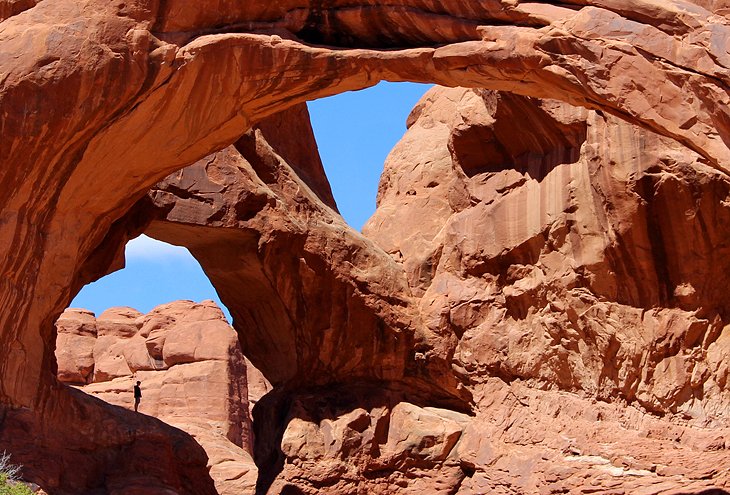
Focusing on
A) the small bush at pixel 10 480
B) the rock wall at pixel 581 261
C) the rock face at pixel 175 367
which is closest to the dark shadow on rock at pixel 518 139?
the rock wall at pixel 581 261

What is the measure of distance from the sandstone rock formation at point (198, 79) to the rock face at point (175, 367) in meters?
10.8

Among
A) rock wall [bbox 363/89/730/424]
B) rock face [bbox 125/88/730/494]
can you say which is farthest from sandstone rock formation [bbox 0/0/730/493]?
rock face [bbox 125/88/730/494]

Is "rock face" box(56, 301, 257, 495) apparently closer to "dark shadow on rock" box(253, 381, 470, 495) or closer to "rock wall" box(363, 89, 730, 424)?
"dark shadow on rock" box(253, 381, 470, 495)

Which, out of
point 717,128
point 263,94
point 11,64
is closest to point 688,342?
point 717,128

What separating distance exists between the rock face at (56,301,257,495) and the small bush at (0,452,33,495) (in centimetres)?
1058

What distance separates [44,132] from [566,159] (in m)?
8.67

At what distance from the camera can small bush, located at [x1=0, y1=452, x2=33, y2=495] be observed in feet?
44.8

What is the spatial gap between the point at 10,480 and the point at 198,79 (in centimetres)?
569

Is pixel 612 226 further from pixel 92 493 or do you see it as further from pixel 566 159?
pixel 92 493

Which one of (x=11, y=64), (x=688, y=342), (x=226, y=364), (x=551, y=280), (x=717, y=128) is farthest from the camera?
(x=226, y=364)

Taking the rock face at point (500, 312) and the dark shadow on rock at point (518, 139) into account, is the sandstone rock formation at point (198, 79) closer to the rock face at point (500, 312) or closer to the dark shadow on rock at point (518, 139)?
the rock face at point (500, 312)

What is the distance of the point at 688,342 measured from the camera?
Answer: 1862 cm

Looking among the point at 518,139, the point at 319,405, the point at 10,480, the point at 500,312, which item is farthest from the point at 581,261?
the point at 10,480

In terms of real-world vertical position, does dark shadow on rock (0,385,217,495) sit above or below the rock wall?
below
